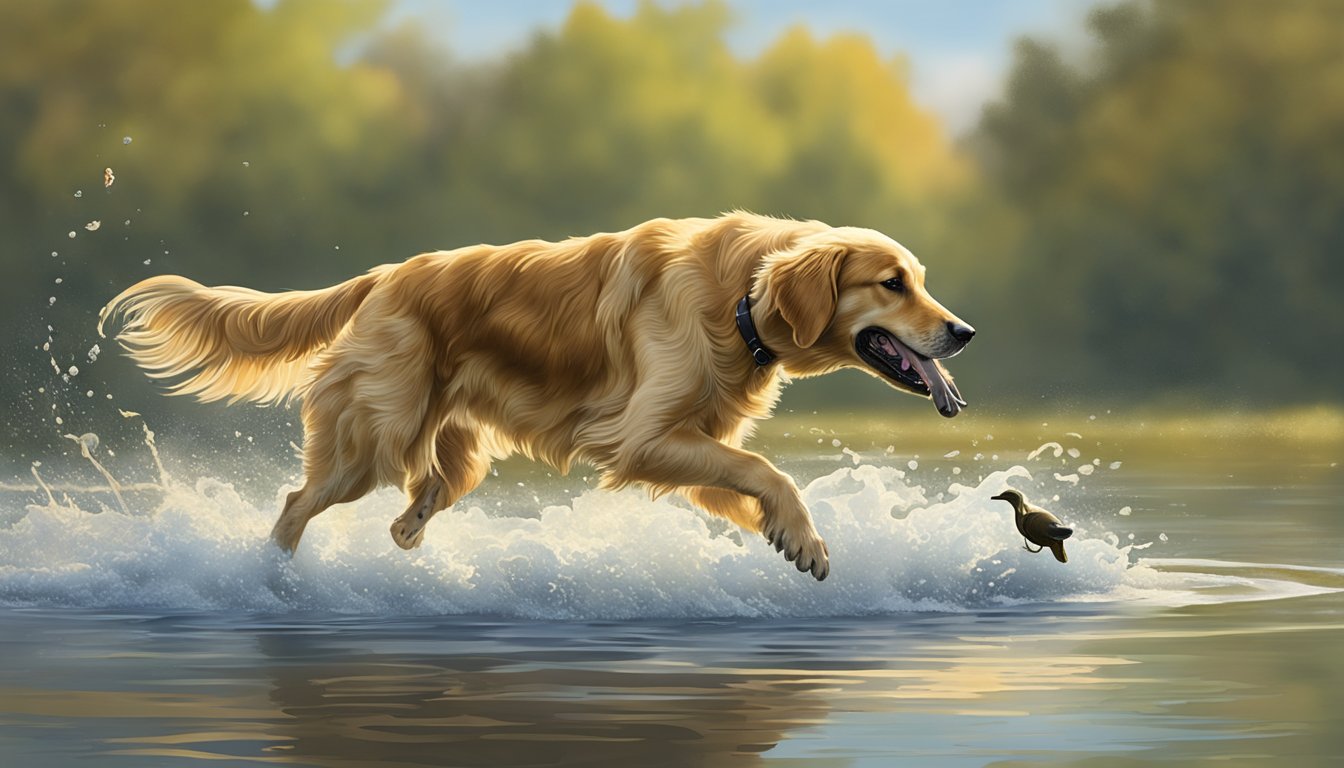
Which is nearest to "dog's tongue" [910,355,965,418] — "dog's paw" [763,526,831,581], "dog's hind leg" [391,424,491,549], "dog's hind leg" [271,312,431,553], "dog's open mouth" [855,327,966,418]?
"dog's open mouth" [855,327,966,418]

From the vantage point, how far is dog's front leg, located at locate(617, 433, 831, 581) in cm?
843

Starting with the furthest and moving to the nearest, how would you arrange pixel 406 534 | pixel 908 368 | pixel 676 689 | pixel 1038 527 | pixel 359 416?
pixel 406 534
pixel 359 416
pixel 1038 527
pixel 908 368
pixel 676 689

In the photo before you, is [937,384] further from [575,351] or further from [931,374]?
[575,351]

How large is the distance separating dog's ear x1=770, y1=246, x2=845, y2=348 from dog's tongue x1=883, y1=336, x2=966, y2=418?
0.38 meters

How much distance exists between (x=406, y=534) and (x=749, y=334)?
97.0 inches

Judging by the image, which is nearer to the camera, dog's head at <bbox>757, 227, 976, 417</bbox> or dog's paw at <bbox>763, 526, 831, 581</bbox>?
dog's paw at <bbox>763, 526, 831, 581</bbox>

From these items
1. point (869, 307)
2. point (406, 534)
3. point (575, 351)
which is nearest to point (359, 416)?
point (406, 534)

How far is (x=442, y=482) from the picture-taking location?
1017cm

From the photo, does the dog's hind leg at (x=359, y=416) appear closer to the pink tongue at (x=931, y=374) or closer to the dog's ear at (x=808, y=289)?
the dog's ear at (x=808, y=289)

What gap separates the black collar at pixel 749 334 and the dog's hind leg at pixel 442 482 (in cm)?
Answer: 204

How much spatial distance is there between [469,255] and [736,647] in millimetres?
3059

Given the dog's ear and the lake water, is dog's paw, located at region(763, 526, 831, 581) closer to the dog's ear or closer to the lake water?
the lake water

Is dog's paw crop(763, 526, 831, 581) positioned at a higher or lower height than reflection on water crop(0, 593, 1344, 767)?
higher

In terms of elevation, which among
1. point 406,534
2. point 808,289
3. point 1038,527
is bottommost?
point 406,534
